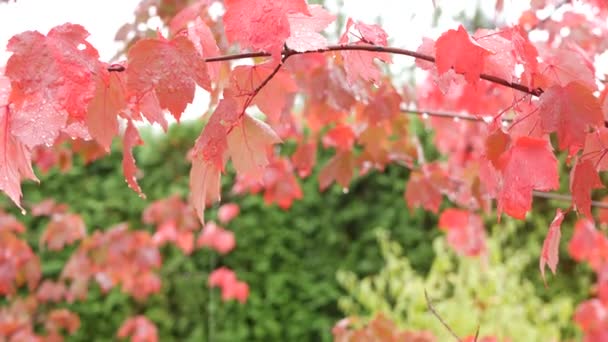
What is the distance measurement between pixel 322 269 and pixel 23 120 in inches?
181

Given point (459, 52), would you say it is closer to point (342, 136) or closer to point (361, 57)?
point (361, 57)

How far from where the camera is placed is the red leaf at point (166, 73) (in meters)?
1.04

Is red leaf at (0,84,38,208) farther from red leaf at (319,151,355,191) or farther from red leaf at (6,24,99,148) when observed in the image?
red leaf at (319,151,355,191)

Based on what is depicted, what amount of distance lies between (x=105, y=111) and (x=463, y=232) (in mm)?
3472

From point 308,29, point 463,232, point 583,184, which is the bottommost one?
point 463,232

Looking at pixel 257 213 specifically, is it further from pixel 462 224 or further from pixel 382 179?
pixel 462 224

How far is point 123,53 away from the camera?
2574 mm

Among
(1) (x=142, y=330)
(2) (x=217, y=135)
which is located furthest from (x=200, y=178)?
(1) (x=142, y=330)

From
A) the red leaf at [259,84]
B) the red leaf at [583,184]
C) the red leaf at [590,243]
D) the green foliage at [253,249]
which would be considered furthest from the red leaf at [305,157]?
the green foliage at [253,249]

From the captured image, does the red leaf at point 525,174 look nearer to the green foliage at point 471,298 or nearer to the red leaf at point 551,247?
the red leaf at point 551,247

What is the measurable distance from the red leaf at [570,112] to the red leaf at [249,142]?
389 millimetres

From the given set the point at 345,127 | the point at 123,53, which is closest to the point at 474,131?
the point at 345,127

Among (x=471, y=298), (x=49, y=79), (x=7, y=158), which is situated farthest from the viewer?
(x=471, y=298)

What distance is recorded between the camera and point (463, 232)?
4.38 m
